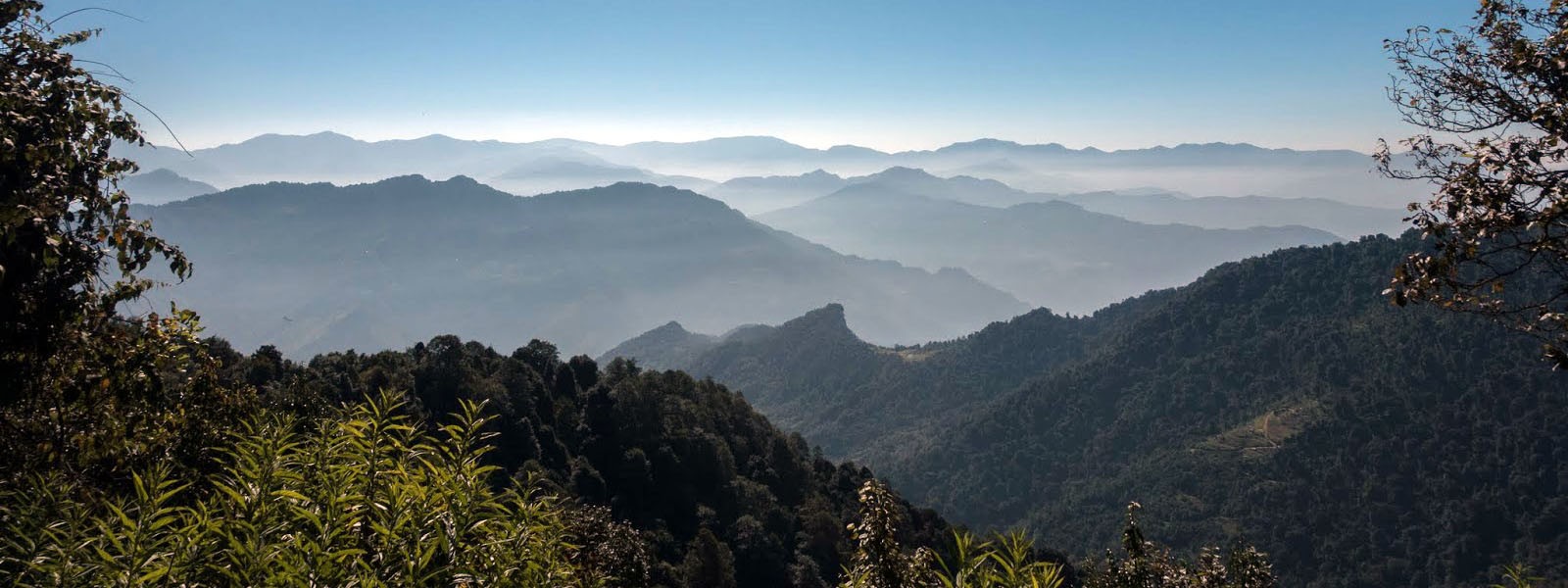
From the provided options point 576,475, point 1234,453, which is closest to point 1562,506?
point 1234,453

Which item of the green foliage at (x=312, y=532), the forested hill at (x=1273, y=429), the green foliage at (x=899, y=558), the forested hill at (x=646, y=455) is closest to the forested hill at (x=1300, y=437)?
the forested hill at (x=1273, y=429)

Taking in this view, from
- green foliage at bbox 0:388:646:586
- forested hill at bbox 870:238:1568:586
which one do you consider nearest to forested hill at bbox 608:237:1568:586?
forested hill at bbox 870:238:1568:586

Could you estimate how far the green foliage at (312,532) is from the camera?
4.55m

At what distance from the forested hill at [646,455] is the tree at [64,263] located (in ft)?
100.0

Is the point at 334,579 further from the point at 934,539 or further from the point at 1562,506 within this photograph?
the point at 1562,506

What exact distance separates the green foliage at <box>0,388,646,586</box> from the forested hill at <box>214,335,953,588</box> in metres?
32.4

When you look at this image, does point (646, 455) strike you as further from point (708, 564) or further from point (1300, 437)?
point (1300, 437)

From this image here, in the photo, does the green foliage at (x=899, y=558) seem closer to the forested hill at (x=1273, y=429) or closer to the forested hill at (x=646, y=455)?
the forested hill at (x=646, y=455)

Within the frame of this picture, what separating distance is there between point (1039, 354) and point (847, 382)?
4332cm

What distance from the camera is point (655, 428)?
57000 mm

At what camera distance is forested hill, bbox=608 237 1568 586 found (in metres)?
81.2

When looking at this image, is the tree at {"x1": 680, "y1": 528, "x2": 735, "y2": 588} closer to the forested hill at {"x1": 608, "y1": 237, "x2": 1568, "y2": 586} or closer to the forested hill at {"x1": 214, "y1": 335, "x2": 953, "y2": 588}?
the forested hill at {"x1": 214, "y1": 335, "x2": 953, "y2": 588}

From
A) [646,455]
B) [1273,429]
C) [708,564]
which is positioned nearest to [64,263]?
[708,564]

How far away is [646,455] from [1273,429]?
93.2 m
